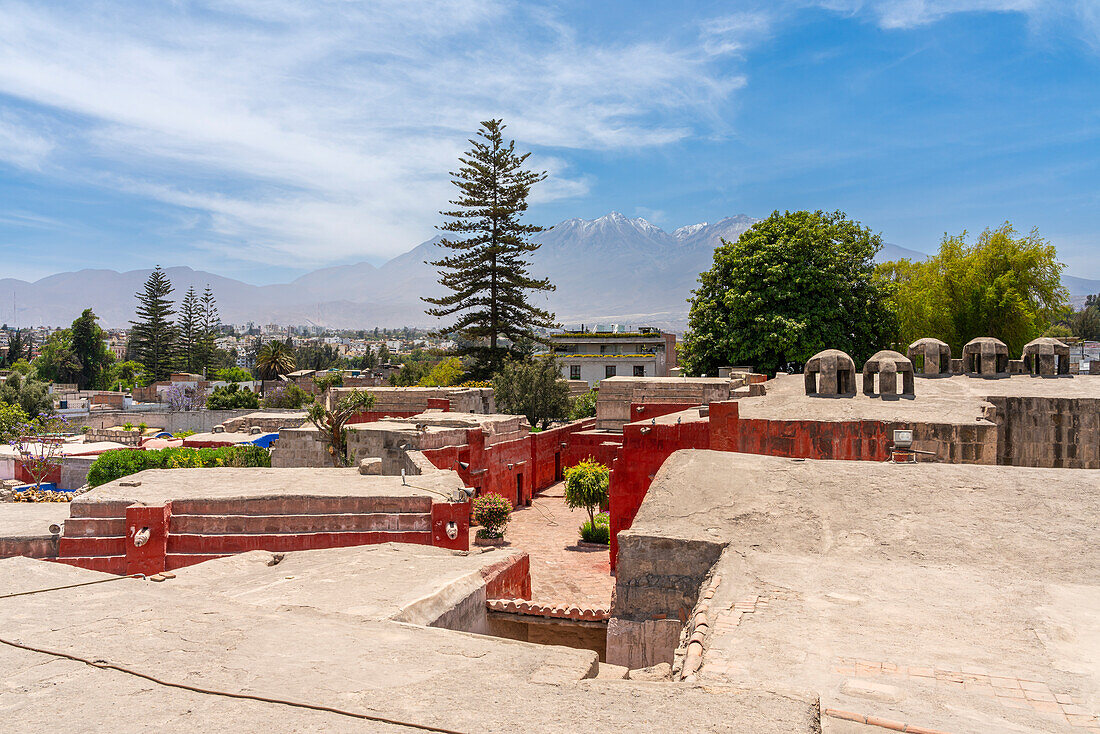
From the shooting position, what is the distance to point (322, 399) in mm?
32625

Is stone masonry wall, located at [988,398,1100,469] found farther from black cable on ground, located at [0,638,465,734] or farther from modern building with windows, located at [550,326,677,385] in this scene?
modern building with windows, located at [550,326,677,385]

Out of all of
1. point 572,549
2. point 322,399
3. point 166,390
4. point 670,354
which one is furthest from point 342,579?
point 166,390

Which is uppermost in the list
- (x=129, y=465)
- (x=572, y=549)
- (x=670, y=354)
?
(x=670, y=354)

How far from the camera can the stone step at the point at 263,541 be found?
34.7 ft

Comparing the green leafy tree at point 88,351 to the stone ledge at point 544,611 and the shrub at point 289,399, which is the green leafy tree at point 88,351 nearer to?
the shrub at point 289,399

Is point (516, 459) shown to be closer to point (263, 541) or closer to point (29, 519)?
point (263, 541)

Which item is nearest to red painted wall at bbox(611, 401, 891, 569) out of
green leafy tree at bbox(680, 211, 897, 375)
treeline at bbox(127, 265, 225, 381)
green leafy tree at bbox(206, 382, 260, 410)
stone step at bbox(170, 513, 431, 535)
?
stone step at bbox(170, 513, 431, 535)

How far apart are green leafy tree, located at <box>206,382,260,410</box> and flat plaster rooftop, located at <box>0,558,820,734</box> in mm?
51019

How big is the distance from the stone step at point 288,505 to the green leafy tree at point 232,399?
4508 cm

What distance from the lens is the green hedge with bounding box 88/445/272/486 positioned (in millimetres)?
22688

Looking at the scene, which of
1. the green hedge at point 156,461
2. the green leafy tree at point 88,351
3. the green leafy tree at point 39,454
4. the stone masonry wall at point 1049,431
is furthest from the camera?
the green leafy tree at point 88,351

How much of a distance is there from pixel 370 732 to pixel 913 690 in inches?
122

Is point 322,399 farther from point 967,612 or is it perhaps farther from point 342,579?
point 967,612

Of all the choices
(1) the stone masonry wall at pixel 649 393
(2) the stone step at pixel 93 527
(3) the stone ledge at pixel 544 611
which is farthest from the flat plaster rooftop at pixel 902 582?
(1) the stone masonry wall at pixel 649 393
